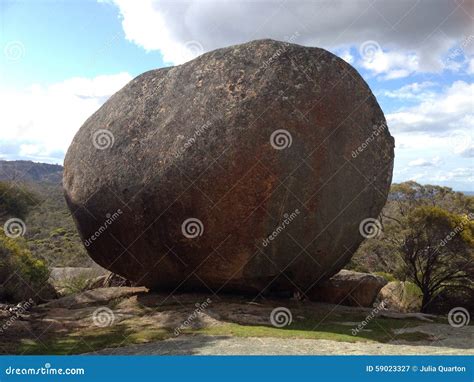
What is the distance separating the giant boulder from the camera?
12602mm

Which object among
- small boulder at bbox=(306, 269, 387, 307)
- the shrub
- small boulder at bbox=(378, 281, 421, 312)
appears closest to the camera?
small boulder at bbox=(306, 269, 387, 307)

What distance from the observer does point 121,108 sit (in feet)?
49.0

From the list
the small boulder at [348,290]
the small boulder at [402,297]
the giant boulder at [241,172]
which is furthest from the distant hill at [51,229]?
the small boulder at [348,290]

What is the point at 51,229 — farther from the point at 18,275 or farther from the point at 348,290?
the point at 348,290

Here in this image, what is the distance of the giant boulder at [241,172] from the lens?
1260 cm

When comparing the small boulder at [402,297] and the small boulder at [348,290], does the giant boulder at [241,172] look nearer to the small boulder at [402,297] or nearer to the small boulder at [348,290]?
the small boulder at [348,290]

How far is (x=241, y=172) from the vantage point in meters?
12.5

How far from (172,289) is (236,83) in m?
5.68

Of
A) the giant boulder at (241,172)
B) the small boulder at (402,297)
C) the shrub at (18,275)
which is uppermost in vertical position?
the giant boulder at (241,172)

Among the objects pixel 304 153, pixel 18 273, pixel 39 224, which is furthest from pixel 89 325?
pixel 39 224

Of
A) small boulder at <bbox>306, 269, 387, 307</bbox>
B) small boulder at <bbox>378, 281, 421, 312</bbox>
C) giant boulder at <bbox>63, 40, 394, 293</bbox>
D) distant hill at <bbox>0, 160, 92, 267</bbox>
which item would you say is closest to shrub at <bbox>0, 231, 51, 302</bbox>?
giant boulder at <bbox>63, 40, 394, 293</bbox>

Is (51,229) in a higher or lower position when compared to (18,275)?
higher

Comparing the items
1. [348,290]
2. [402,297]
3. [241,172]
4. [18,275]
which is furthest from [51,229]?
[241,172]

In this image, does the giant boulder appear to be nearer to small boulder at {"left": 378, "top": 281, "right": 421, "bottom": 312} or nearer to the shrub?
the shrub
